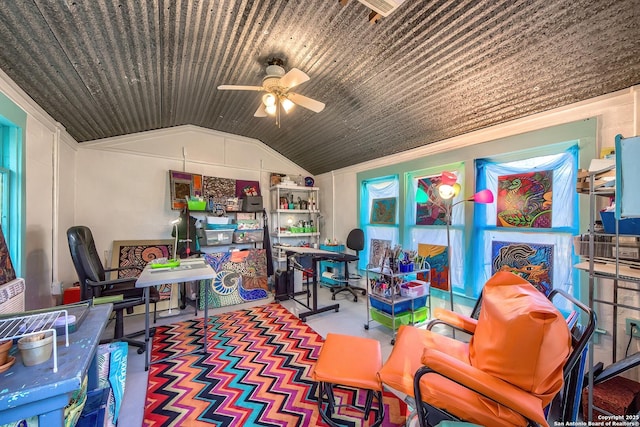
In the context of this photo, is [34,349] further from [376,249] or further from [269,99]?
[376,249]

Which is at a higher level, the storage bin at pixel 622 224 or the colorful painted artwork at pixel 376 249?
the storage bin at pixel 622 224

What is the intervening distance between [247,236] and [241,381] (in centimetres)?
275

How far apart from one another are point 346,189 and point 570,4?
3.65 meters

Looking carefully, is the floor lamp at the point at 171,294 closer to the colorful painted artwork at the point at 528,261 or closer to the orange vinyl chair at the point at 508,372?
the orange vinyl chair at the point at 508,372

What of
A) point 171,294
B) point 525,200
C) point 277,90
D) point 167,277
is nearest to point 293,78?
point 277,90

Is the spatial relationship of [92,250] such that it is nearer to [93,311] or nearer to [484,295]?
[93,311]

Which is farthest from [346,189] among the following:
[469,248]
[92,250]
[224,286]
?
[92,250]

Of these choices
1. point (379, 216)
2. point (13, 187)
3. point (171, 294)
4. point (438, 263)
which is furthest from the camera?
point (379, 216)

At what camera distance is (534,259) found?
266 centimetres

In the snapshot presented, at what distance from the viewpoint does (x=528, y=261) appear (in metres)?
2.69

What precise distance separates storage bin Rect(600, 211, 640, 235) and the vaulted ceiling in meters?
1.19

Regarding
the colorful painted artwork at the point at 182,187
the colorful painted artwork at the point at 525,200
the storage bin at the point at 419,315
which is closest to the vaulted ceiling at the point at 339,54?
the colorful painted artwork at the point at 525,200

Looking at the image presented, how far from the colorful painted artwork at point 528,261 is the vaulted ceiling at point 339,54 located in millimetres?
1407

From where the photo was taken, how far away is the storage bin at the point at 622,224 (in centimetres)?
163
